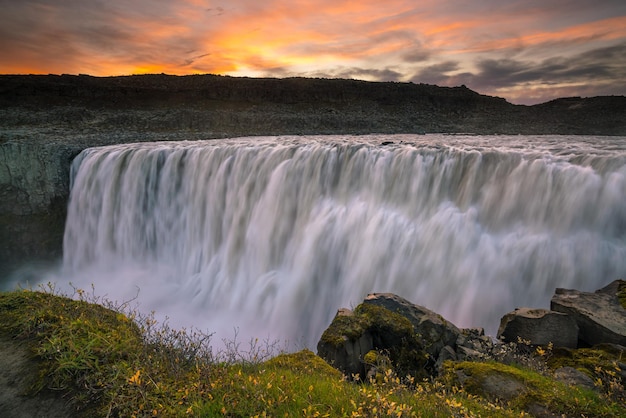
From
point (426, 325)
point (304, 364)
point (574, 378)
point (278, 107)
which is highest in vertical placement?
point (278, 107)

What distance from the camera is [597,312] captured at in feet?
20.4

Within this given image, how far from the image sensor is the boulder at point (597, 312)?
5.82 metres

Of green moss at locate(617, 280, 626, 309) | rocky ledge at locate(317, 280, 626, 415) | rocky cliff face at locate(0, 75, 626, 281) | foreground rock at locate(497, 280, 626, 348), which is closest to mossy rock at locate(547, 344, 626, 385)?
rocky ledge at locate(317, 280, 626, 415)

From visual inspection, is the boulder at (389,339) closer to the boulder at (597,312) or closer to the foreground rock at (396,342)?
the foreground rock at (396,342)

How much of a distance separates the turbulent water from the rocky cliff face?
218cm

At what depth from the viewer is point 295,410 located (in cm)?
292

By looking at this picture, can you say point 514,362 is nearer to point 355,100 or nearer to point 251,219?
point 251,219

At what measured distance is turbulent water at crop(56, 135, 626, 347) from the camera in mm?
8969

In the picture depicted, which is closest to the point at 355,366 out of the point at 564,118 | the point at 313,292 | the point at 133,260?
the point at 313,292

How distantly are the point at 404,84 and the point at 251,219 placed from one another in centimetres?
5922

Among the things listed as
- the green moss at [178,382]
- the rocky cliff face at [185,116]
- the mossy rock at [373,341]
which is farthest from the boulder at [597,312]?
the rocky cliff face at [185,116]

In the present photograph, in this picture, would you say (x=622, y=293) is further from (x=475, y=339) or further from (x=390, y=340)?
(x=390, y=340)

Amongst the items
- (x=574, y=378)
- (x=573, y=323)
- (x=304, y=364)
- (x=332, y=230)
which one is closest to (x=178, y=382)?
(x=304, y=364)

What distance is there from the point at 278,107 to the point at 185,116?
50.7 ft
